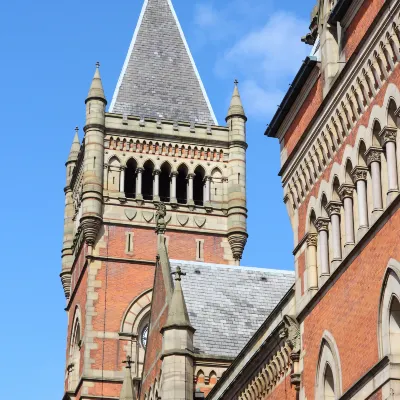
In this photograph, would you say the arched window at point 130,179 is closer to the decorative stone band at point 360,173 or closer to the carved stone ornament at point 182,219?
the carved stone ornament at point 182,219

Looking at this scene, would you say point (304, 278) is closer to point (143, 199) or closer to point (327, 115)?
point (327, 115)

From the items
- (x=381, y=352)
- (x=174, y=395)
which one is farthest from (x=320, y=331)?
(x=174, y=395)

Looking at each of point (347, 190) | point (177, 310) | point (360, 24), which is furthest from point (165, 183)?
point (360, 24)

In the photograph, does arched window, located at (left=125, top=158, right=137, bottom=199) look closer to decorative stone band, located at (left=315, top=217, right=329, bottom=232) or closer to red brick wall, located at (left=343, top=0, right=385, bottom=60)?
decorative stone band, located at (left=315, top=217, right=329, bottom=232)

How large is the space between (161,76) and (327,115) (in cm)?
3429

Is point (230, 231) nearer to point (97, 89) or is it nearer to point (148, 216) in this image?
point (148, 216)

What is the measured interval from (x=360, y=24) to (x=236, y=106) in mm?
34106

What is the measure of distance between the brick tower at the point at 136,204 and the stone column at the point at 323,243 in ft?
87.2

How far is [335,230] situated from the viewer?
2083 cm

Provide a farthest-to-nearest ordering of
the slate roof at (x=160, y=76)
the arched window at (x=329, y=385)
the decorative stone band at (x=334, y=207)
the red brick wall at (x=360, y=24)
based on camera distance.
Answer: the slate roof at (x=160, y=76)
the decorative stone band at (x=334, y=207)
the arched window at (x=329, y=385)
the red brick wall at (x=360, y=24)

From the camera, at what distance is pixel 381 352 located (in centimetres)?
1811

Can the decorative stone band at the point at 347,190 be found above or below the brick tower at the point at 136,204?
below

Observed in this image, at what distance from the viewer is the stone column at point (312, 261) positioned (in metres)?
22.0

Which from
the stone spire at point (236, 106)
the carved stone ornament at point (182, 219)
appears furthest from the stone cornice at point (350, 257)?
the stone spire at point (236, 106)
